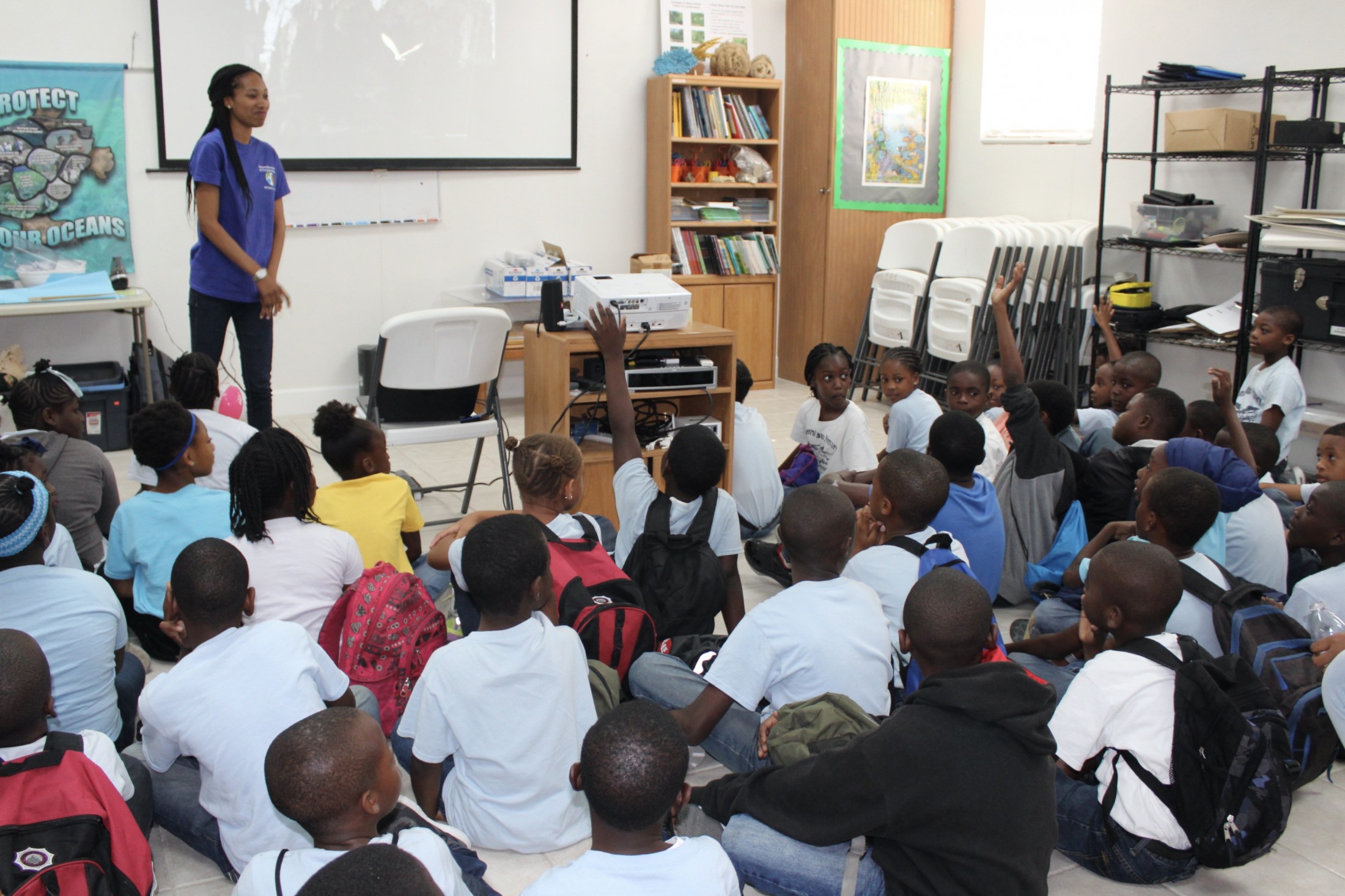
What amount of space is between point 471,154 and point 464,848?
5.01 meters

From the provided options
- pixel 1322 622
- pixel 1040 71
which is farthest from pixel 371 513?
pixel 1040 71

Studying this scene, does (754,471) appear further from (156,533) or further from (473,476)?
(156,533)

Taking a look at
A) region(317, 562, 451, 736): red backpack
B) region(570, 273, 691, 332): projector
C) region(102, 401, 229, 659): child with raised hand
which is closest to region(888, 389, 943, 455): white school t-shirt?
region(570, 273, 691, 332): projector

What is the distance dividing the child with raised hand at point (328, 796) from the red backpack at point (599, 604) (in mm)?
804

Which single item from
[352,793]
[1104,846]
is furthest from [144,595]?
[1104,846]

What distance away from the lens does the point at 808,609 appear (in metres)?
1.96

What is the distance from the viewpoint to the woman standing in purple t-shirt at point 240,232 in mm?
3809

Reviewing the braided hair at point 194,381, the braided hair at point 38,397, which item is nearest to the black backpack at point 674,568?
the braided hair at point 194,381

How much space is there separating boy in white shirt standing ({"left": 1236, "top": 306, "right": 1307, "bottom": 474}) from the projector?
220cm

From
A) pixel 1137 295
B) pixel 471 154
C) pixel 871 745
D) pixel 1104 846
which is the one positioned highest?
pixel 471 154

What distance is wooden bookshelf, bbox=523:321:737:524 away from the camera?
3602 millimetres

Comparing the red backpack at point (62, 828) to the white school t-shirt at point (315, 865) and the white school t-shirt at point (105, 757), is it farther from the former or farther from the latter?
the white school t-shirt at point (315, 865)

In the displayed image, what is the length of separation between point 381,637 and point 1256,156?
4349 mm

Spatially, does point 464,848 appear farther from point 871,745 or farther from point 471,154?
point 471,154
